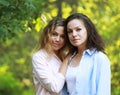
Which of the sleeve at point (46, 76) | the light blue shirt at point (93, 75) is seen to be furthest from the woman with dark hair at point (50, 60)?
the light blue shirt at point (93, 75)

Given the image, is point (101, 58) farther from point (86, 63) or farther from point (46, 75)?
point (46, 75)

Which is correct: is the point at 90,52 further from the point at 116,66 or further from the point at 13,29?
the point at 116,66

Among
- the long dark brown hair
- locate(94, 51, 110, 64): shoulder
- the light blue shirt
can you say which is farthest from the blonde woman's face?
locate(94, 51, 110, 64): shoulder

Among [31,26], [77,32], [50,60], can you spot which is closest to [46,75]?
[50,60]

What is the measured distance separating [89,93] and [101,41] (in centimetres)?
58


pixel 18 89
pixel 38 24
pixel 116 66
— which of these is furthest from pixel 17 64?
pixel 38 24

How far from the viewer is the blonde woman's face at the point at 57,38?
5344mm

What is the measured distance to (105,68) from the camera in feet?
16.2

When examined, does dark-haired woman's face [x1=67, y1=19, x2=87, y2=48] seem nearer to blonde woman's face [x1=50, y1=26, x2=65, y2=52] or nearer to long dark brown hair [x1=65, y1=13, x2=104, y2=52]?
long dark brown hair [x1=65, y1=13, x2=104, y2=52]

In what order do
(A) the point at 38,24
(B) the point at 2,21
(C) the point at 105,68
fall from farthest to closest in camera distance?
(A) the point at 38,24, (B) the point at 2,21, (C) the point at 105,68

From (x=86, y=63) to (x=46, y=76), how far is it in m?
0.44

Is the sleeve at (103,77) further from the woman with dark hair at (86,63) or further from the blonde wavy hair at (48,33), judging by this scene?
the blonde wavy hair at (48,33)

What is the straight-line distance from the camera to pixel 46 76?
5180 mm

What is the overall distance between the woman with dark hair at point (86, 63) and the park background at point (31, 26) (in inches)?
25.8
